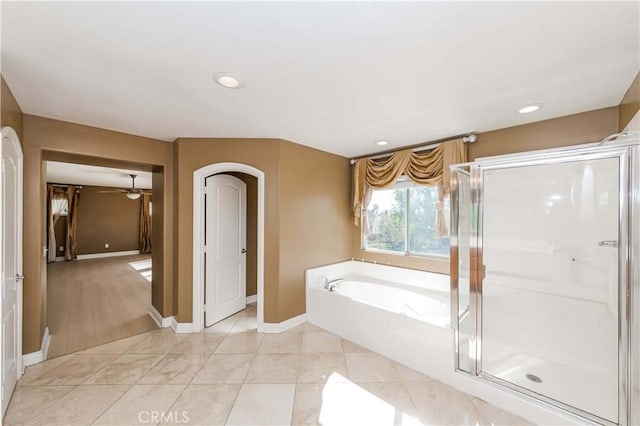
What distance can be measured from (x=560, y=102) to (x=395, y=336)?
2.51 meters

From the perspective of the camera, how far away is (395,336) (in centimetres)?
245

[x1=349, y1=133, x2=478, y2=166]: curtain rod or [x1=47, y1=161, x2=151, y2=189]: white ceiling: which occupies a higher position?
[x1=47, y1=161, x2=151, y2=189]: white ceiling

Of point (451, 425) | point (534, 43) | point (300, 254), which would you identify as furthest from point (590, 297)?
point (300, 254)

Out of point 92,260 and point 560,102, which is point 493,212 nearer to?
point 560,102

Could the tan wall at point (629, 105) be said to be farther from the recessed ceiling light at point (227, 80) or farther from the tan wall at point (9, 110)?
the tan wall at point (9, 110)

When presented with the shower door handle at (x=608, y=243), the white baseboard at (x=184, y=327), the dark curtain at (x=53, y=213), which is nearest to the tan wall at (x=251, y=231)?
the white baseboard at (x=184, y=327)

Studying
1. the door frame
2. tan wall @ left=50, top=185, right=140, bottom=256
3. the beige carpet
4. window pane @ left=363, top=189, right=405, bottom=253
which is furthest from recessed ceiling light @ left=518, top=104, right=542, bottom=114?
tan wall @ left=50, top=185, right=140, bottom=256

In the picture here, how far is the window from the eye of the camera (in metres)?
3.40

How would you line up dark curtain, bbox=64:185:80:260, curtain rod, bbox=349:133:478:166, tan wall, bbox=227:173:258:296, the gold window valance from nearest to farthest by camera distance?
curtain rod, bbox=349:133:478:166
the gold window valance
tan wall, bbox=227:173:258:296
dark curtain, bbox=64:185:80:260

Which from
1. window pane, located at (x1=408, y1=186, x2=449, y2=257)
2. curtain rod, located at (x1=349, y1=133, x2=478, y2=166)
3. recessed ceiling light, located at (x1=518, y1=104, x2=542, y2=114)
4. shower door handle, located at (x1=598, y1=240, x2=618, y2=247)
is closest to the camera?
shower door handle, located at (x1=598, y1=240, x2=618, y2=247)

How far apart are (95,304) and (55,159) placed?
7.86 feet

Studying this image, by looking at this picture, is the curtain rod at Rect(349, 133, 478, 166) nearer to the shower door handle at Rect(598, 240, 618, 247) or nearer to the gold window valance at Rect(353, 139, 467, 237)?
the gold window valance at Rect(353, 139, 467, 237)

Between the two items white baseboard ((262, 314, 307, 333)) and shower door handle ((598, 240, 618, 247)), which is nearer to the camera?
shower door handle ((598, 240, 618, 247))

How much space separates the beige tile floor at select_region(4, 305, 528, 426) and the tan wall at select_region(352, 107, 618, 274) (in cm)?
163
